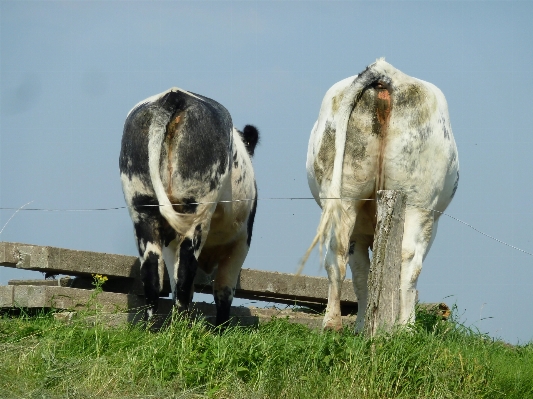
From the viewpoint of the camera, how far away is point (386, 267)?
772 centimetres

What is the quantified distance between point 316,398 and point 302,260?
174 cm

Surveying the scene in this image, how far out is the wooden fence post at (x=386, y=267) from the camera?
7.62 meters

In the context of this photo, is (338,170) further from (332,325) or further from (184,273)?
(184,273)

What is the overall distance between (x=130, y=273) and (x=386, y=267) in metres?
3.91

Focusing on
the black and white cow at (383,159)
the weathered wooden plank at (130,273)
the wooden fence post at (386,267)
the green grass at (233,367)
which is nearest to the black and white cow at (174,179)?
the weathered wooden plank at (130,273)

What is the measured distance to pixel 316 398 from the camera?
656 cm

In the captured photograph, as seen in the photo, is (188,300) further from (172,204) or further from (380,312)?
(380,312)

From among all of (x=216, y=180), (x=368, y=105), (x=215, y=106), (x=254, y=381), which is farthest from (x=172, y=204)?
(x=254, y=381)

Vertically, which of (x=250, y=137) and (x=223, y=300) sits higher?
(x=250, y=137)

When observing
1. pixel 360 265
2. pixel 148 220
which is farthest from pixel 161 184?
pixel 360 265

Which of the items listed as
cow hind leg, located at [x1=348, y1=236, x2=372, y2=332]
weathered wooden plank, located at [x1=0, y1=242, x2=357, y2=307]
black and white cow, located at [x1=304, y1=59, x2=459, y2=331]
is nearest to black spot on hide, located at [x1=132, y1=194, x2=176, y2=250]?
weathered wooden plank, located at [x1=0, y1=242, x2=357, y2=307]

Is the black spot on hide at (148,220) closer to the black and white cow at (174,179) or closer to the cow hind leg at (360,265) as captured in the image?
the black and white cow at (174,179)

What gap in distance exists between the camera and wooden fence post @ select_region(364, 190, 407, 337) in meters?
7.62

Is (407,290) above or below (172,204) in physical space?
below
